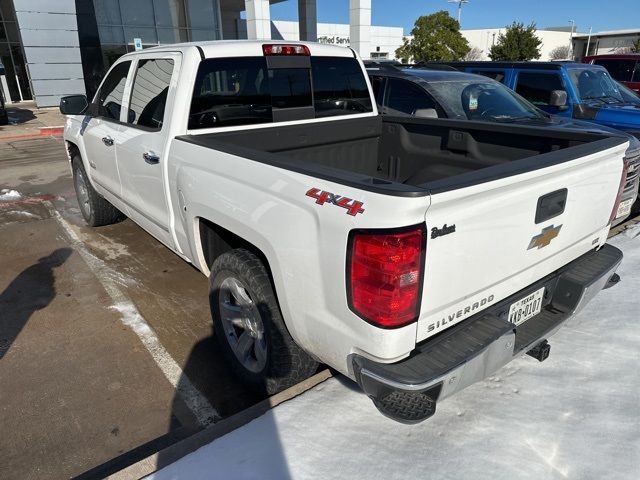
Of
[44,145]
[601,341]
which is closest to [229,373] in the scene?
[601,341]

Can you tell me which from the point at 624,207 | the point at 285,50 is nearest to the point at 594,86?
the point at 624,207

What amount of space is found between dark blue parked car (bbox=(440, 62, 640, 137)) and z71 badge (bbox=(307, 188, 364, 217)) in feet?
20.4

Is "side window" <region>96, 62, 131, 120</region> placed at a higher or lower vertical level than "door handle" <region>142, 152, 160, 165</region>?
higher

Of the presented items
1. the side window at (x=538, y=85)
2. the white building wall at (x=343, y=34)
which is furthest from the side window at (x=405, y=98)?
the white building wall at (x=343, y=34)

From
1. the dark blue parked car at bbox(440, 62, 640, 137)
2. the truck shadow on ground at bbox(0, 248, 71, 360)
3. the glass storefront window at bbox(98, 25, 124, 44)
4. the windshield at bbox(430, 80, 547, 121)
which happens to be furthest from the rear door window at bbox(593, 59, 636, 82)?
the glass storefront window at bbox(98, 25, 124, 44)

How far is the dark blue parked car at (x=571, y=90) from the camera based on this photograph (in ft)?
22.6

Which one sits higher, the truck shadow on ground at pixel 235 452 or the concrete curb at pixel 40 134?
the truck shadow on ground at pixel 235 452

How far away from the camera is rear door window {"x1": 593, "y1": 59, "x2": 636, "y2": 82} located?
13.0 meters

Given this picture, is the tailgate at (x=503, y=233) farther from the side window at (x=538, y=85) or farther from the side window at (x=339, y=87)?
the side window at (x=538, y=85)

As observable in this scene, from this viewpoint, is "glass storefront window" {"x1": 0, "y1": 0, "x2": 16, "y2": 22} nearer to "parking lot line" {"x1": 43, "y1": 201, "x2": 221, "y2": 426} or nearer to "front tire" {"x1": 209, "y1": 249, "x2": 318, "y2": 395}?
"parking lot line" {"x1": 43, "y1": 201, "x2": 221, "y2": 426}

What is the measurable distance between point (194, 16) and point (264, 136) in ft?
69.1

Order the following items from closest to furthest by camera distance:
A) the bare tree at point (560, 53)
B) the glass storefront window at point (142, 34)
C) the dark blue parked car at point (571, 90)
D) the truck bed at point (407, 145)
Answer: the truck bed at point (407, 145) < the dark blue parked car at point (571, 90) < the glass storefront window at point (142, 34) < the bare tree at point (560, 53)

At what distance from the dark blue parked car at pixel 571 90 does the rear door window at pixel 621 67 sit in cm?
599

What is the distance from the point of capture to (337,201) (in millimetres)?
1985
